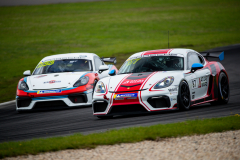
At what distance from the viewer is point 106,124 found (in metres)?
7.20

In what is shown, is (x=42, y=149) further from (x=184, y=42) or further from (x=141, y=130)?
(x=184, y=42)

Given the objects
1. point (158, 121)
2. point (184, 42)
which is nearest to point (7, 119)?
point (158, 121)

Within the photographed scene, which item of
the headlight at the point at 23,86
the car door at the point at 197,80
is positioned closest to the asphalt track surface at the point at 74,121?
the car door at the point at 197,80

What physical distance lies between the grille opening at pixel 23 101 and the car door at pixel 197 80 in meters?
4.08

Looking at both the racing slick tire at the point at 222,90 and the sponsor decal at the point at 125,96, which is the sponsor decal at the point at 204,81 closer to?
the racing slick tire at the point at 222,90

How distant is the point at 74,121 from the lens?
793cm

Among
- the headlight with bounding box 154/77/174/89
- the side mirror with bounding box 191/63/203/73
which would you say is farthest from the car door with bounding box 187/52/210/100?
the headlight with bounding box 154/77/174/89

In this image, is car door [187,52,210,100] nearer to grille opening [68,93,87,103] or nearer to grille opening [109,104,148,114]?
grille opening [109,104,148,114]

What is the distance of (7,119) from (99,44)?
21953 millimetres

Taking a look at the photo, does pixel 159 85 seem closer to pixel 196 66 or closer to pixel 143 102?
pixel 143 102

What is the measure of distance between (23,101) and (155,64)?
363cm

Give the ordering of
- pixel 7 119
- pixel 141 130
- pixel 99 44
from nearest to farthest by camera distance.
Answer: pixel 141 130 < pixel 7 119 < pixel 99 44

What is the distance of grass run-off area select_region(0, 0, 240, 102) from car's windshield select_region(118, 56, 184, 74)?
5.97m

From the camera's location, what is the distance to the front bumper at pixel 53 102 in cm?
1008
